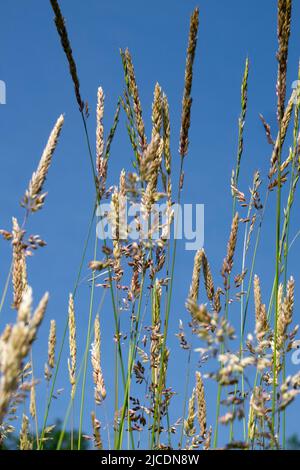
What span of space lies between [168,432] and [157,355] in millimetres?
341

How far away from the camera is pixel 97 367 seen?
2.83m

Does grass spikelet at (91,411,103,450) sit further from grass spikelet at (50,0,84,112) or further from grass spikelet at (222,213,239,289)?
grass spikelet at (50,0,84,112)

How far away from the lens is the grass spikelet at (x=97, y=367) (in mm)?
2664

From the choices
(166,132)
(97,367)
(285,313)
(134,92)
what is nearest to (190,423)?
(97,367)

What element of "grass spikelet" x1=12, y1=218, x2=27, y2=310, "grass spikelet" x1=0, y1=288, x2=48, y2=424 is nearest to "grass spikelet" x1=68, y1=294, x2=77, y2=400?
"grass spikelet" x1=12, y1=218, x2=27, y2=310

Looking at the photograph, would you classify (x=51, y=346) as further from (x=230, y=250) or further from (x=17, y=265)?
(x=230, y=250)

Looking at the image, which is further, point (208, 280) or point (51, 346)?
point (208, 280)

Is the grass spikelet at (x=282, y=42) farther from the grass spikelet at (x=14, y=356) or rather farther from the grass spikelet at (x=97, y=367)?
the grass spikelet at (x=14, y=356)

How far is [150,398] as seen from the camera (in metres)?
2.62

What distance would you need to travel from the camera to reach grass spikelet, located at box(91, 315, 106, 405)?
2.66 metres

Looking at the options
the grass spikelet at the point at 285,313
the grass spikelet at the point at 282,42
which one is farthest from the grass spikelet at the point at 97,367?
the grass spikelet at the point at 282,42
